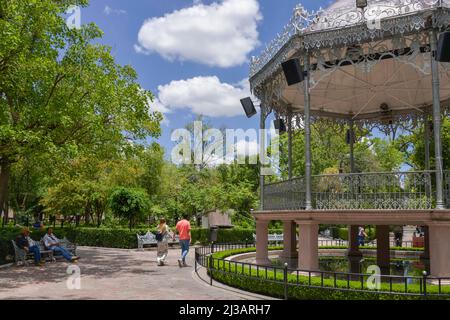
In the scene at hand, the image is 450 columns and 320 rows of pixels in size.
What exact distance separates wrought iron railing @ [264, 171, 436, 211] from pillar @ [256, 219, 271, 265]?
1100 mm

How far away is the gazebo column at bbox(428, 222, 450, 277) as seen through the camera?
10.4m

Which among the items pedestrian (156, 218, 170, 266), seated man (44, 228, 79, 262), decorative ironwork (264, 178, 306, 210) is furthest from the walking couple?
seated man (44, 228, 79, 262)

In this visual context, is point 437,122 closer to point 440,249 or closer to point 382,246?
point 440,249

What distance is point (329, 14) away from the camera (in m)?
13.4

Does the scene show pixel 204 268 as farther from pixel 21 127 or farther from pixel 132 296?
pixel 21 127

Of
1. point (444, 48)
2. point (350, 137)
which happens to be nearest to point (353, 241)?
point (350, 137)

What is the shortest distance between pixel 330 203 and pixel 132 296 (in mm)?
5620

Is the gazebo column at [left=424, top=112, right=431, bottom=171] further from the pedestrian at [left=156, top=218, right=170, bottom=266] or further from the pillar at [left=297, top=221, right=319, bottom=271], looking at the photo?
the pedestrian at [left=156, top=218, right=170, bottom=266]

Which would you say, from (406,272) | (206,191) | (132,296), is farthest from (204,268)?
(206,191)

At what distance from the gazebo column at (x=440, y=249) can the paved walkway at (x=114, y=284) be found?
4.20 metres

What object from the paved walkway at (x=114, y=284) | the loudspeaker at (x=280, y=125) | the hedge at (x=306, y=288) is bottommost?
the paved walkway at (x=114, y=284)

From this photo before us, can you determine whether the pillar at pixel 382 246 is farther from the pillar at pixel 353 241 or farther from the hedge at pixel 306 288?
the hedge at pixel 306 288

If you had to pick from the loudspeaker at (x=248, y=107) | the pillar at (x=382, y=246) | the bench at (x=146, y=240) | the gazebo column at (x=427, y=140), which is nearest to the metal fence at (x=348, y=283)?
the pillar at (x=382, y=246)

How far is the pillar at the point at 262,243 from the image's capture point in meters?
15.0
